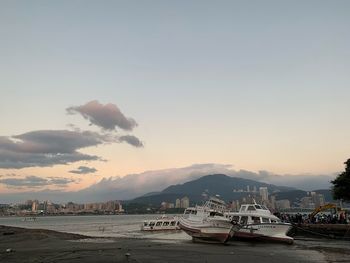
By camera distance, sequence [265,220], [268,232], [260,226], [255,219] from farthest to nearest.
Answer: [255,219]
[265,220]
[260,226]
[268,232]

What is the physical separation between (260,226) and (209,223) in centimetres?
606

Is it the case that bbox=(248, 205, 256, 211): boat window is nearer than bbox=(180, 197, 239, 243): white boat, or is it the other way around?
bbox=(180, 197, 239, 243): white boat

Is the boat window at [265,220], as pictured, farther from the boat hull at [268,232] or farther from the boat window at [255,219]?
the boat hull at [268,232]

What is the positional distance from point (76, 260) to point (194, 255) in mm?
8971

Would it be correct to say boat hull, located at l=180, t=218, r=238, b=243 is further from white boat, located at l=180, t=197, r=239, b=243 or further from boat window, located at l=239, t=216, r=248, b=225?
boat window, located at l=239, t=216, r=248, b=225

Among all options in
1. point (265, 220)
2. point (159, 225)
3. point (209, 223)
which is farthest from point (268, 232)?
point (159, 225)

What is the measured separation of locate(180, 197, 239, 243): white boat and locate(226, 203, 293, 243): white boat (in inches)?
99.4

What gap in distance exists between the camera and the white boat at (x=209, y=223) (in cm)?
4238

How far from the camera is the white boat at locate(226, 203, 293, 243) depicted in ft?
146

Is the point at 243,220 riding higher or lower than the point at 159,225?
higher

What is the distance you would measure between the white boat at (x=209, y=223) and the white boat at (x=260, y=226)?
99.4 inches

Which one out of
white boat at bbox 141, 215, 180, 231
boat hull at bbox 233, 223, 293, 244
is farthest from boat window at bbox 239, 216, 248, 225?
white boat at bbox 141, 215, 180, 231

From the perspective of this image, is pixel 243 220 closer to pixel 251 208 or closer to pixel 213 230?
pixel 251 208

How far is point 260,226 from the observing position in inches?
1790
